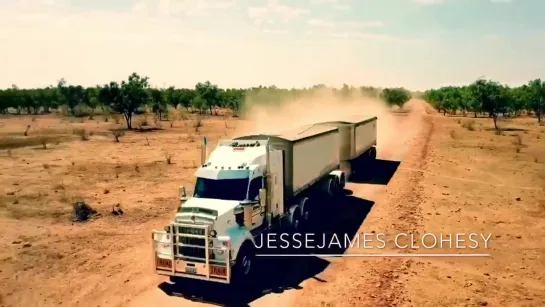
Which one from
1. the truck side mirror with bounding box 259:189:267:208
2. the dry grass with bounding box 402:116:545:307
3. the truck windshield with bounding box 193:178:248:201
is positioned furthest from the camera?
the truck side mirror with bounding box 259:189:267:208


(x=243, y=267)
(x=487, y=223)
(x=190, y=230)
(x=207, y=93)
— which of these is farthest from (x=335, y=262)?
(x=207, y=93)

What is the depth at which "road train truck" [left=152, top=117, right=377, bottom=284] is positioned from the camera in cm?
1216

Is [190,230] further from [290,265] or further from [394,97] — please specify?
[394,97]

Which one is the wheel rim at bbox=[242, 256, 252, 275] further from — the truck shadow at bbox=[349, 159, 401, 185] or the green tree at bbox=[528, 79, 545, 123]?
the green tree at bbox=[528, 79, 545, 123]

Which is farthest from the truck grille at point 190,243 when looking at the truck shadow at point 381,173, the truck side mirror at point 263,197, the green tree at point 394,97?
the green tree at point 394,97

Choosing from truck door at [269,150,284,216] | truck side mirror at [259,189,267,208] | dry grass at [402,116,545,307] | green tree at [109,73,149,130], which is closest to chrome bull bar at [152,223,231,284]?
truck side mirror at [259,189,267,208]

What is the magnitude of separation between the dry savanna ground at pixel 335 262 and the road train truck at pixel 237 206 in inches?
74.4

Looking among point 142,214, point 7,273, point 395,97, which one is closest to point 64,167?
point 142,214

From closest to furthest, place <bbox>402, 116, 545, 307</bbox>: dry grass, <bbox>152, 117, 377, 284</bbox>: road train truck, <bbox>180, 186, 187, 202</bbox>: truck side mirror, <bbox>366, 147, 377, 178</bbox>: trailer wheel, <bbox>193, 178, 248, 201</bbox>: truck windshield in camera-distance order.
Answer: <bbox>402, 116, 545, 307</bbox>: dry grass → <bbox>152, 117, 377, 284</bbox>: road train truck → <bbox>193, 178, 248, 201</bbox>: truck windshield → <bbox>180, 186, 187, 202</bbox>: truck side mirror → <bbox>366, 147, 377, 178</bbox>: trailer wheel

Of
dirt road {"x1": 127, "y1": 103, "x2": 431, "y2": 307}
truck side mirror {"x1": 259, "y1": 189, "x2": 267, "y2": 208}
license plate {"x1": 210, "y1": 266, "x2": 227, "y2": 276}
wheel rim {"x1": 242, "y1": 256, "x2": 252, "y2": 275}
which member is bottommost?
dirt road {"x1": 127, "y1": 103, "x2": 431, "y2": 307}

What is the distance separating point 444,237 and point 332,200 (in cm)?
646

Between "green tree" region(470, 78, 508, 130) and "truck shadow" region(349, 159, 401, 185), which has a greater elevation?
"green tree" region(470, 78, 508, 130)

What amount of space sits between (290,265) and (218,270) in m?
3.28

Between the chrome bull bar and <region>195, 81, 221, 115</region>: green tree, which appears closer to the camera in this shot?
the chrome bull bar
